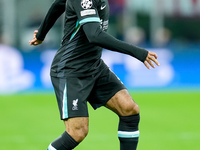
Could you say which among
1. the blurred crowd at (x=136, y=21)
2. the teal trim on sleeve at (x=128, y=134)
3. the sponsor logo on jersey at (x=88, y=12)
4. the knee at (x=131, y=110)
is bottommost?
the blurred crowd at (x=136, y=21)

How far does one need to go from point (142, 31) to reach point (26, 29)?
4580 millimetres

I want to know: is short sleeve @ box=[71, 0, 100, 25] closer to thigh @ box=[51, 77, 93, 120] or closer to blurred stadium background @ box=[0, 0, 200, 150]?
thigh @ box=[51, 77, 93, 120]

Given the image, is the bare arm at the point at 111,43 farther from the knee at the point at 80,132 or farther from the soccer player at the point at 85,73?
the knee at the point at 80,132

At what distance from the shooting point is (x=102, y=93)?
5.98 meters

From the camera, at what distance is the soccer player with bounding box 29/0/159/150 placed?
5.37m

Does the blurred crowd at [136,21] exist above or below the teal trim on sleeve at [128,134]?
below

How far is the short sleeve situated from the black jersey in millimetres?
74

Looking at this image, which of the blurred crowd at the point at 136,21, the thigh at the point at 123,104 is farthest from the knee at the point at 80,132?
the blurred crowd at the point at 136,21

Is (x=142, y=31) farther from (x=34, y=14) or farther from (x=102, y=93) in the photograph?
(x=102, y=93)

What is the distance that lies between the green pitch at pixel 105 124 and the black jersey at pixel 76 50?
80.6 inches

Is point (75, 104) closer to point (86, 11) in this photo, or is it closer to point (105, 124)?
point (86, 11)

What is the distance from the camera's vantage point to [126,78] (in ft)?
52.0

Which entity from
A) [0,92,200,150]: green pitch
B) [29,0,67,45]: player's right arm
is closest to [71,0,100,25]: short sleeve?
[29,0,67,45]: player's right arm

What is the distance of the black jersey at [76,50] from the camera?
5.63 meters
